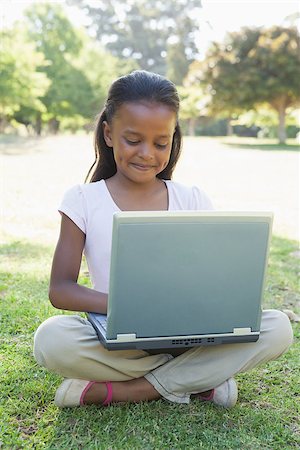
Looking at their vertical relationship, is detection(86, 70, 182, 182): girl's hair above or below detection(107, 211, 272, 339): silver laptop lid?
above

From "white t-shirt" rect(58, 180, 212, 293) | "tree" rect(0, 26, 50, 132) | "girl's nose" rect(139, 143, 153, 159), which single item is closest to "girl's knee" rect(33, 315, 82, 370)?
"white t-shirt" rect(58, 180, 212, 293)

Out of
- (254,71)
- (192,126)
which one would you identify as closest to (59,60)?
(254,71)

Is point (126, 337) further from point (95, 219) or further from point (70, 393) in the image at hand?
point (95, 219)

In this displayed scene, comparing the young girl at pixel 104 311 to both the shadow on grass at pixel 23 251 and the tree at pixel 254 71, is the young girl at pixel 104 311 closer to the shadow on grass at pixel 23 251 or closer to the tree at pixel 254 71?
the shadow on grass at pixel 23 251

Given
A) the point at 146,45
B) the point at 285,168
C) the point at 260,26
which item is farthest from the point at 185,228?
the point at 146,45

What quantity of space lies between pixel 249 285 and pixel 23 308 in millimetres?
1511

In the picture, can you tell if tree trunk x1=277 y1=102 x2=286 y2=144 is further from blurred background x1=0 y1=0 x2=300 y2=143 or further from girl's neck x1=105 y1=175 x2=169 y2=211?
girl's neck x1=105 y1=175 x2=169 y2=211

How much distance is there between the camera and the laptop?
165cm

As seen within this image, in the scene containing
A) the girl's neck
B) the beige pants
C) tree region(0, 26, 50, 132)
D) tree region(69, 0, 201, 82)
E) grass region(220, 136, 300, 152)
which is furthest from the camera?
tree region(69, 0, 201, 82)

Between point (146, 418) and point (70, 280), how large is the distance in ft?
1.66

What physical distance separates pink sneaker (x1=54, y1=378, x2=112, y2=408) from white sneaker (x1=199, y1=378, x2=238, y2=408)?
365 millimetres

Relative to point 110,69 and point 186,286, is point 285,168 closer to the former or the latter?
point 186,286

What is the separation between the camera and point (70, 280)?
2029 millimetres

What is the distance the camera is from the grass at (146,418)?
5.98 ft
